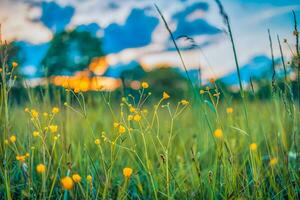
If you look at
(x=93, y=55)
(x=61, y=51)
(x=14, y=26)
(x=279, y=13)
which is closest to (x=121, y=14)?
(x=14, y=26)

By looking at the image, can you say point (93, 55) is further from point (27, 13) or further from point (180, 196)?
point (180, 196)

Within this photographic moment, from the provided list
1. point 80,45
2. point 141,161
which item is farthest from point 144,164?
point 80,45

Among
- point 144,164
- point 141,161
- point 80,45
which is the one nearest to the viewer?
point 141,161

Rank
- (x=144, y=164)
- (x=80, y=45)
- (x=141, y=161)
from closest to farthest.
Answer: (x=141, y=161) < (x=144, y=164) < (x=80, y=45)

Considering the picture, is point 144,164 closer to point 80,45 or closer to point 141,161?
point 141,161

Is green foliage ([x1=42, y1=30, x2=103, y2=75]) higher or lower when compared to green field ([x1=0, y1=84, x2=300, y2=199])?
higher

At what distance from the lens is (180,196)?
1.51 m

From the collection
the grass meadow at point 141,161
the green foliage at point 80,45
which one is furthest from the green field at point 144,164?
the green foliage at point 80,45

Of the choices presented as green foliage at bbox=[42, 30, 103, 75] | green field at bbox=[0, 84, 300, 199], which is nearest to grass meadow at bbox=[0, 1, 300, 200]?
green field at bbox=[0, 84, 300, 199]

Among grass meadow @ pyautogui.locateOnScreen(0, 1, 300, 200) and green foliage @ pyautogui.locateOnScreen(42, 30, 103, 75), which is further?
green foliage @ pyautogui.locateOnScreen(42, 30, 103, 75)

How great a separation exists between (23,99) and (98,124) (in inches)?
30.4

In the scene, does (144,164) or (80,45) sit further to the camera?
(80,45)

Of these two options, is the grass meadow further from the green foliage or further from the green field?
the green foliage

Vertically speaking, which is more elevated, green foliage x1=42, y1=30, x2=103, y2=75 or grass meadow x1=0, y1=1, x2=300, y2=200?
green foliage x1=42, y1=30, x2=103, y2=75
